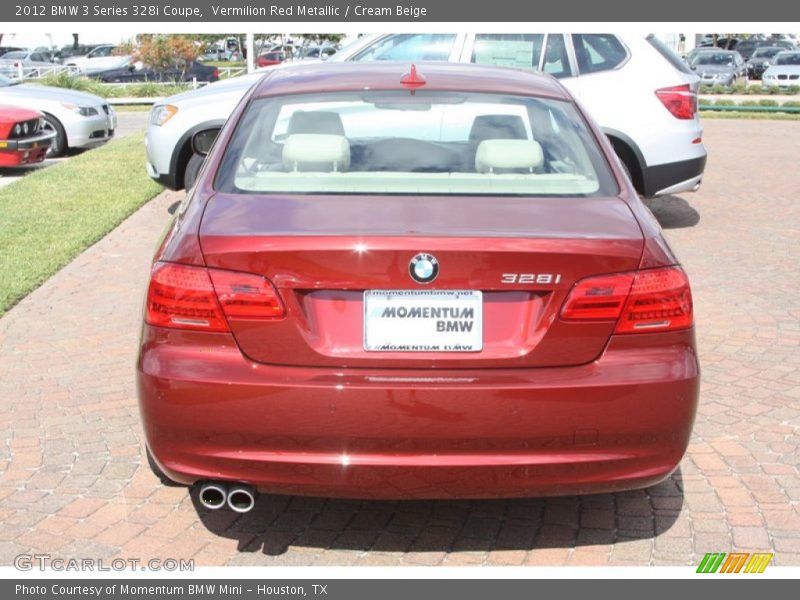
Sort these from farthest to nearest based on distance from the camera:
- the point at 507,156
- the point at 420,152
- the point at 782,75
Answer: the point at 782,75
the point at 420,152
the point at 507,156

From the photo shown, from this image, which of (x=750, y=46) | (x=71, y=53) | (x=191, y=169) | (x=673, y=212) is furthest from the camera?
(x=750, y=46)

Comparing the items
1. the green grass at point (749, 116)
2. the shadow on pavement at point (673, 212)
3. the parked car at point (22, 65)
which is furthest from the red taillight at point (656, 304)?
the parked car at point (22, 65)

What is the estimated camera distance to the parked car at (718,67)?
38.6 m

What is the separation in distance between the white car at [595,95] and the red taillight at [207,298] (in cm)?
629

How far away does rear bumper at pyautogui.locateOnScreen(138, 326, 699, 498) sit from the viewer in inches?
129

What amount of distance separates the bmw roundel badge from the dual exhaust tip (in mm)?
902

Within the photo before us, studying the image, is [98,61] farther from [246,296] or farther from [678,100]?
[246,296]

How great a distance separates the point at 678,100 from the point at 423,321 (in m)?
7.05

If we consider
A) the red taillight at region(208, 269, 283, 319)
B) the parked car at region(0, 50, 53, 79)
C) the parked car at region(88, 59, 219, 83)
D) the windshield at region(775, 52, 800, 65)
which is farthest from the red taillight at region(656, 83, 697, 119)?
the windshield at region(775, 52, 800, 65)

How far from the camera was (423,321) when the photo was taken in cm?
331

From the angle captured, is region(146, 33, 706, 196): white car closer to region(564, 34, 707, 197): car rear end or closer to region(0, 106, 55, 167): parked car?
region(564, 34, 707, 197): car rear end

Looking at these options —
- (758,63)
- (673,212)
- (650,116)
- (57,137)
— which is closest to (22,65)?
(57,137)
